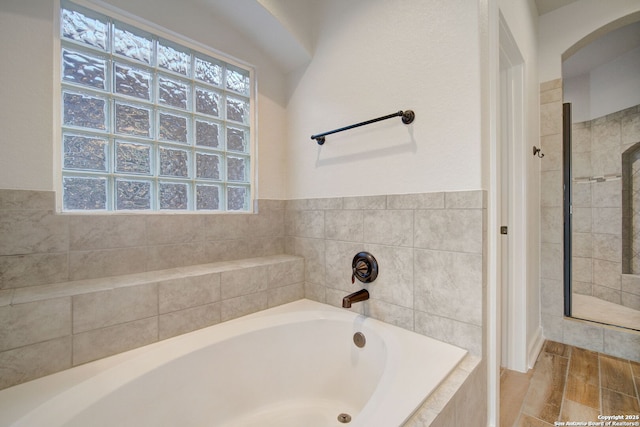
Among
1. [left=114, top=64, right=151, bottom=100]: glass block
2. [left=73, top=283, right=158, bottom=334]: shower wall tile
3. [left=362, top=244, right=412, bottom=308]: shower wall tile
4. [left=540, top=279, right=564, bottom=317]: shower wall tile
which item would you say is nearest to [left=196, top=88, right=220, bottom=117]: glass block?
[left=114, top=64, right=151, bottom=100]: glass block

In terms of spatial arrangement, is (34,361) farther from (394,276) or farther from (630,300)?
(630,300)

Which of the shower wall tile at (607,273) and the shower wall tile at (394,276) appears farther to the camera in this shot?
the shower wall tile at (607,273)

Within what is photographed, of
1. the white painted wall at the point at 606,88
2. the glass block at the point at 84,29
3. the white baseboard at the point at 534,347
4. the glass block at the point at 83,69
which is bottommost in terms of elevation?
the white baseboard at the point at 534,347

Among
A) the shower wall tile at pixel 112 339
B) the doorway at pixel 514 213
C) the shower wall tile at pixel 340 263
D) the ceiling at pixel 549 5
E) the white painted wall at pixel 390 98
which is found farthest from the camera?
the ceiling at pixel 549 5

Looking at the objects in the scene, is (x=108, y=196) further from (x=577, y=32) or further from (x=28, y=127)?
(x=577, y=32)

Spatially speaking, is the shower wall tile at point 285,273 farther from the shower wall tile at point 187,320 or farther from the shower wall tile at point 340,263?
the shower wall tile at point 187,320

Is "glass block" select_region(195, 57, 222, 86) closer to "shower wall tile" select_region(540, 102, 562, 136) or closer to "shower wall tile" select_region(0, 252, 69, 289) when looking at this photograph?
"shower wall tile" select_region(0, 252, 69, 289)

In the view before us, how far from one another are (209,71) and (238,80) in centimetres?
19

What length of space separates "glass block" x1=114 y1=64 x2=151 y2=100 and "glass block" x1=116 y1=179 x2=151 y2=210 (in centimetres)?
45

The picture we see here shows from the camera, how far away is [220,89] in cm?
164

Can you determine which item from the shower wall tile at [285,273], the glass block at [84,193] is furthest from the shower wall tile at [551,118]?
the glass block at [84,193]

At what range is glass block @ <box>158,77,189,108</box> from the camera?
143 cm

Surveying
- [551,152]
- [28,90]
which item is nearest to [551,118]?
[551,152]

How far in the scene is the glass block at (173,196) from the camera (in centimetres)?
144
